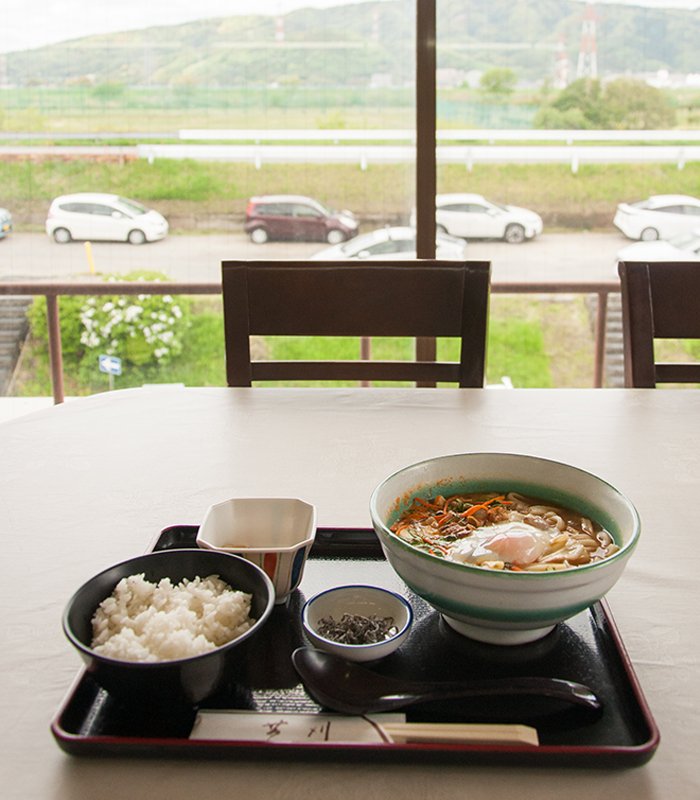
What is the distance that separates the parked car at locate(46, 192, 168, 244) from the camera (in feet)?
10.4

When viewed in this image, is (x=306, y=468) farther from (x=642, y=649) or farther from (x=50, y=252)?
(x=50, y=252)

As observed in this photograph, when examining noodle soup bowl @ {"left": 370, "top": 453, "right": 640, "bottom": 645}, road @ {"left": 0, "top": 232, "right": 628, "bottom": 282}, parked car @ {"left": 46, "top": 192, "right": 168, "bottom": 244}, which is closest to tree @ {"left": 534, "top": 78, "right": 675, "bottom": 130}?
road @ {"left": 0, "top": 232, "right": 628, "bottom": 282}

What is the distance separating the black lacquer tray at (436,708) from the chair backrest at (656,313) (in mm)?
977

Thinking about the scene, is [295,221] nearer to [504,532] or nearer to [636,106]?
[636,106]

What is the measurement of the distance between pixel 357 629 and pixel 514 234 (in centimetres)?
252

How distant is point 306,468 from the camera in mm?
1354

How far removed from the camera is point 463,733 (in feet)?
2.48

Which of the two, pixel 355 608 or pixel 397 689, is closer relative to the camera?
pixel 397 689

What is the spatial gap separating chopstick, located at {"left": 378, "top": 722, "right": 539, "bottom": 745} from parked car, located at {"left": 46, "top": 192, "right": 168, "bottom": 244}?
2.69 m

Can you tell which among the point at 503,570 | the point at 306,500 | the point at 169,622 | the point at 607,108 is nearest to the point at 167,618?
the point at 169,622

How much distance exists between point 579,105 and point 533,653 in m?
2.64

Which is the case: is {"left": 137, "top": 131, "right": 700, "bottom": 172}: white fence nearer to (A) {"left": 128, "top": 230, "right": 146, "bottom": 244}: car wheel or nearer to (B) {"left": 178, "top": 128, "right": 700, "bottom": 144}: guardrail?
(B) {"left": 178, "top": 128, "right": 700, "bottom": 144}: guardrail

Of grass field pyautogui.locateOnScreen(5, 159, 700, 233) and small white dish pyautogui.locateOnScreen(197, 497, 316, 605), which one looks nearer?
small white dish pyautogui.locateOnScreen(197, 497, 316, 605)

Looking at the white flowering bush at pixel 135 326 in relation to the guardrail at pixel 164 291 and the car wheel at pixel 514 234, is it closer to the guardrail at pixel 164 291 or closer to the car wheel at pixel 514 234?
the guardrail at pixel 164 291
